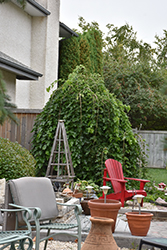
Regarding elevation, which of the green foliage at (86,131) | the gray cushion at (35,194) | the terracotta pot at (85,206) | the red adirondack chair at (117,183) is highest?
the green foliage at (86,131)

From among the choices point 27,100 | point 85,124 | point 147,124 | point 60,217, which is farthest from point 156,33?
point 60,217

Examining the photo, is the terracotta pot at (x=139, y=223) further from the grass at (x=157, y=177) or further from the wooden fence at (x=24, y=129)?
the grass at (x=157, y=177)

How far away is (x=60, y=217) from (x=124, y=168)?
3.40 metres

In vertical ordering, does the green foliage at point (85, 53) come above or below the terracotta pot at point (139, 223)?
above

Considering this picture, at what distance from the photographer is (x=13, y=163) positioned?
5582 millimetres

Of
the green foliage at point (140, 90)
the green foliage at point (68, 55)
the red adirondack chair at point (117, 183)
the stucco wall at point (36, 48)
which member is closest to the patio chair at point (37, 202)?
the red adirondack chair at point (117, 183)

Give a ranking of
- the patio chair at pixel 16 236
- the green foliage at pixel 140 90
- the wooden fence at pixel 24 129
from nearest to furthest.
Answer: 1. the patio chair at pixel 16 236
2. the wooden fence at pixel 24 129
3. the green foliage at pixel 140 90

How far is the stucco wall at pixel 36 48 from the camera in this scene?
9.17m

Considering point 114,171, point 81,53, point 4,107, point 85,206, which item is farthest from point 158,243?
point 81,53

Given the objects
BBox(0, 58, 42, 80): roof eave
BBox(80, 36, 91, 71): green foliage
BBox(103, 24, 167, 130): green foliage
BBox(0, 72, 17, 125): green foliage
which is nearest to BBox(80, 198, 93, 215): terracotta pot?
BBox(0, 58, 42, 80): roof eave

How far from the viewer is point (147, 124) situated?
56.8ft

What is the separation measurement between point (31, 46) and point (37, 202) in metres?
7.41

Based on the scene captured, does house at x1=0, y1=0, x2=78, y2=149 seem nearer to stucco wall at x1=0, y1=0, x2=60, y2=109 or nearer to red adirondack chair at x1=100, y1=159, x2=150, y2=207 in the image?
stucco wall at x1=0, y1=0, x2=60, y2=109

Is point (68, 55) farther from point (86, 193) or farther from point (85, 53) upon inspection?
point (86, 193)
